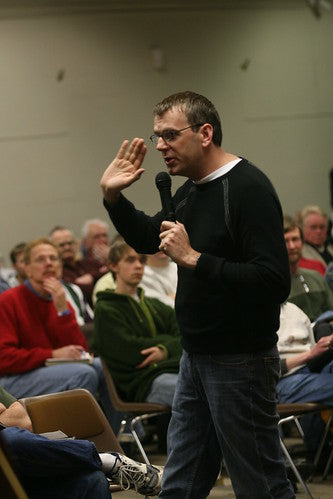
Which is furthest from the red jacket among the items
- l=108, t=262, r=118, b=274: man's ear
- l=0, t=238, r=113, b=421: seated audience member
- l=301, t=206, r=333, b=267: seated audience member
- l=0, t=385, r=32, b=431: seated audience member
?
l=301, t=206, r=333, b=267: seated audience member

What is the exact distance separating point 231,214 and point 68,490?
113cm

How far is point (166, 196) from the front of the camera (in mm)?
2719

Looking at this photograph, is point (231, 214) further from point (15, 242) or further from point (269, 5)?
point (269, 5)

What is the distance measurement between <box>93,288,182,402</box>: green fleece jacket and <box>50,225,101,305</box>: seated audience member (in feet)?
7.52

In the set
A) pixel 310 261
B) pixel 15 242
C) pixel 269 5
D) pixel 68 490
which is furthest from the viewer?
pixel 269 5

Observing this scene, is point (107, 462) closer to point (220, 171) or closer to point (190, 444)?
point (190, 444)

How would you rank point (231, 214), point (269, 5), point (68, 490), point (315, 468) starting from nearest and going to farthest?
point (231, 214), point (68, 490), point (315, 468), point (269, 5)

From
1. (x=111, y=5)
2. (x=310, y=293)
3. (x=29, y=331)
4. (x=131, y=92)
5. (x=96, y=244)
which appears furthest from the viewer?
(x=131, y=92)

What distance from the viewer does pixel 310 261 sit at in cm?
682

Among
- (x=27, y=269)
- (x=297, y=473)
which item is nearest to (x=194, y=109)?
(x=297, y=473)

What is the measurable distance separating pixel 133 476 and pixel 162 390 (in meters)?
1.71

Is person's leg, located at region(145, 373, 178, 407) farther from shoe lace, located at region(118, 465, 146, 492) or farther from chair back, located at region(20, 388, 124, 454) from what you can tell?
shoe lace, located at region(118, 465, 146, 492)

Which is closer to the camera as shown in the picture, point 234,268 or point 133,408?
point 234,268

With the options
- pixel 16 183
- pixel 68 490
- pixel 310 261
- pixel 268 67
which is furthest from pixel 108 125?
pixel 68 490
